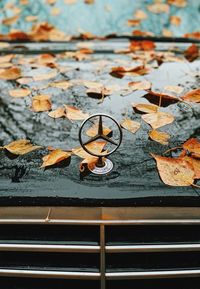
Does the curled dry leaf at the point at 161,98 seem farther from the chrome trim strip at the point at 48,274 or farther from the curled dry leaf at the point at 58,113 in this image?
the chrome trim strip at the point at 48,274

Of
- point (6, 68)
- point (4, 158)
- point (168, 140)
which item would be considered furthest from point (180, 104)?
point (6, 68)

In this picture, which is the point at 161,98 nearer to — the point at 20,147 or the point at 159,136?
the point at 159,136

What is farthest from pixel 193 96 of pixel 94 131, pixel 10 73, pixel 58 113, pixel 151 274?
pixel 10 73

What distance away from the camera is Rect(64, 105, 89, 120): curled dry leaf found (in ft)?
6.69

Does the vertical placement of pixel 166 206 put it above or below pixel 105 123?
below

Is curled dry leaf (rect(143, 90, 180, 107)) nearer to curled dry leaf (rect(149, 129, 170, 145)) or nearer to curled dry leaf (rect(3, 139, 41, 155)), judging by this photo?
curled dry leaf (rect(149, 129, 170, 145))

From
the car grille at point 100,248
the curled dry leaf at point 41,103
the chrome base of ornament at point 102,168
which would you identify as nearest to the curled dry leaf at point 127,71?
the curled dry leaf at point 41,103

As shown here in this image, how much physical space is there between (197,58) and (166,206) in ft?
4.47

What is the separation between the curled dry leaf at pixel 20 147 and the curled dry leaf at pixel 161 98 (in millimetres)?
701

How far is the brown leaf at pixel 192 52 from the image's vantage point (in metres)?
2.69

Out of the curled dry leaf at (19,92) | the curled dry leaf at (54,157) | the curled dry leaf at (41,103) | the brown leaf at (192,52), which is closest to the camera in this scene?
the curled dry leaf at (54,157)

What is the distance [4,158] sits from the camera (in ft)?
5.94

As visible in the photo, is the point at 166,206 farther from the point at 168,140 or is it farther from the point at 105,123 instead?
the point at 105,123

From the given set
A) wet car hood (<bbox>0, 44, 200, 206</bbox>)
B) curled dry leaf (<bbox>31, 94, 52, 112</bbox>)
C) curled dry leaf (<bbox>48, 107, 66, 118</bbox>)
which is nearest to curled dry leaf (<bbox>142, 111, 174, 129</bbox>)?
wet car hood (<bbox>0, 44, 200, 206</bbox>)
